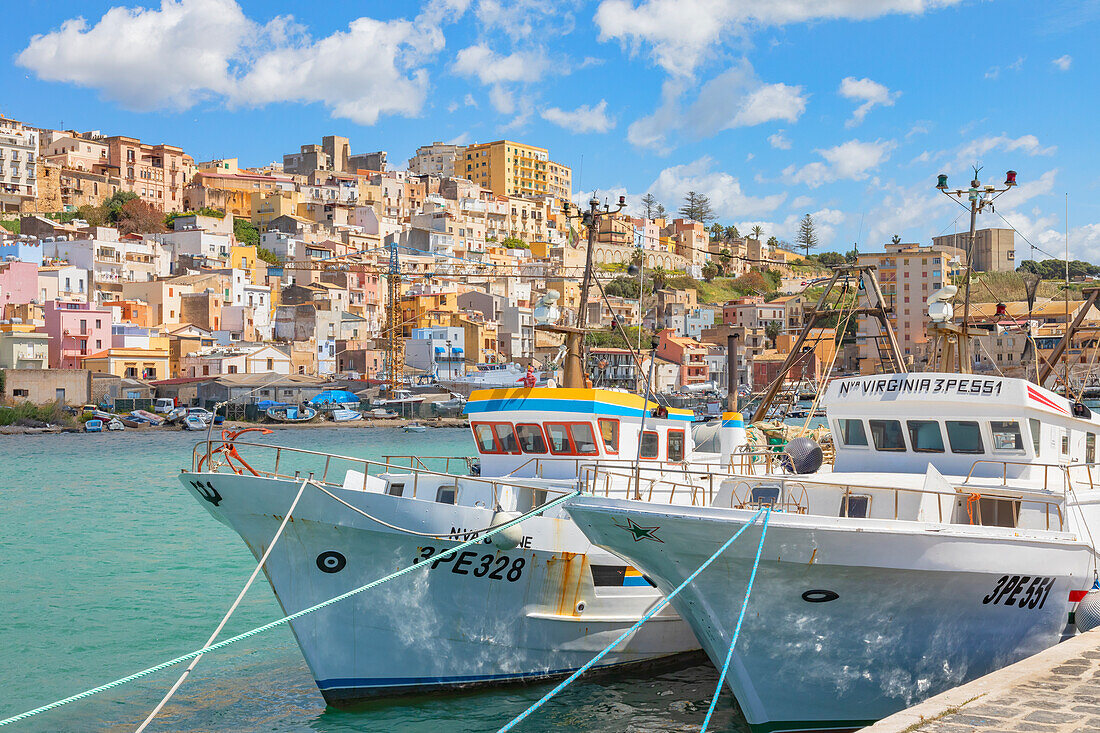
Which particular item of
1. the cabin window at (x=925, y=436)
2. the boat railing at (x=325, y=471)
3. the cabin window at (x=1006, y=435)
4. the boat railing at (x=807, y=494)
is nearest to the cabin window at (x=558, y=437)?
the boat railing at (x=325, y=471)

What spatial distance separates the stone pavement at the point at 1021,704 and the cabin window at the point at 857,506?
2.50 m

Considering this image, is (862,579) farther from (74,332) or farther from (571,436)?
(74,332)

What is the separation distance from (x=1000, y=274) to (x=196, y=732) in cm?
13813

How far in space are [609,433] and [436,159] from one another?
158835 mm

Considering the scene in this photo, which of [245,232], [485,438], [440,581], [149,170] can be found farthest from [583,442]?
[149,170]

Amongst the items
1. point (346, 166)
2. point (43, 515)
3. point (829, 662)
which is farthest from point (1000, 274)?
point (829, 662)

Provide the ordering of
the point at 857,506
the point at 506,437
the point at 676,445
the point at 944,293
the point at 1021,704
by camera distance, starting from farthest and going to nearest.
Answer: the point at 944,293
the point at 676,445
the point at 506,437
the point at 857,506
the point at 1021,704

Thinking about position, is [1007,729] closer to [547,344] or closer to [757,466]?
[757,466]

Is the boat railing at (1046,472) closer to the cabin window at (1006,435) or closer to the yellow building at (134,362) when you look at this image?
the cabin window at (1006,435)

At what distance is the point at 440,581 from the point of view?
1368 cm

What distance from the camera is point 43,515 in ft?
102

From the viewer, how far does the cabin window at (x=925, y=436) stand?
14.1 metres

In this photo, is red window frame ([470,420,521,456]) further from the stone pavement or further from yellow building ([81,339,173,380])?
yellow building ([81,339,173,380])

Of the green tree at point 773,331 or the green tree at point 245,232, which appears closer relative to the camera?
the green tree at point 245,232
